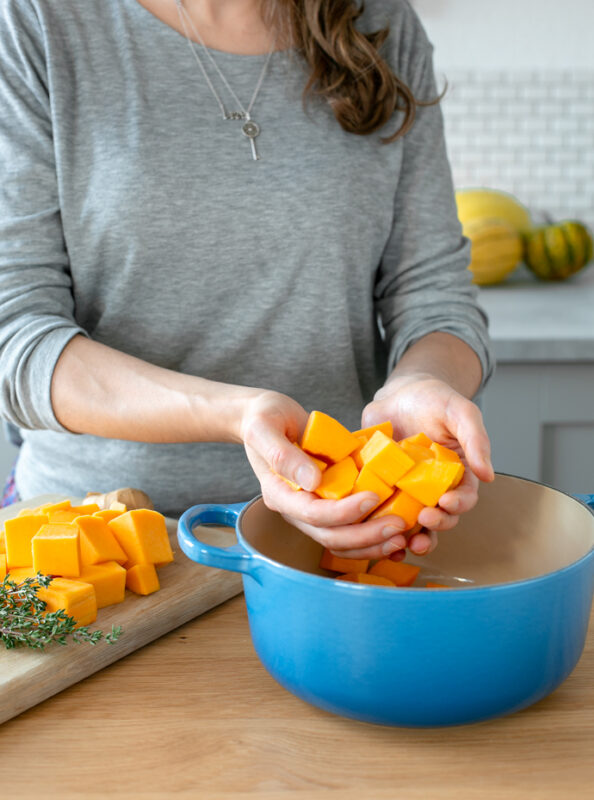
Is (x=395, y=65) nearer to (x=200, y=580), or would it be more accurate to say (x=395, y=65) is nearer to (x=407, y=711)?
(x=200, y=580)

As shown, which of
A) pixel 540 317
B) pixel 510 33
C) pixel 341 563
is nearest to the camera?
pixel 341 563

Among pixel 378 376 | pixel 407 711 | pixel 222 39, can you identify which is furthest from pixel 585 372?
pixel 407 711

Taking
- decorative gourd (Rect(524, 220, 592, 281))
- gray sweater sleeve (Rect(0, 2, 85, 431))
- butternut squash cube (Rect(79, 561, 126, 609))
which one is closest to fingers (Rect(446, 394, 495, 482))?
butternut squash cube (Rect(79, 561, 126, 609))

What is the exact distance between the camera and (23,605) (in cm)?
78

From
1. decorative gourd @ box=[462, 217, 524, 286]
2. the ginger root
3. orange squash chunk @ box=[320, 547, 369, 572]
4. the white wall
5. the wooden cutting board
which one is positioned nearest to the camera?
the wooden cutting board

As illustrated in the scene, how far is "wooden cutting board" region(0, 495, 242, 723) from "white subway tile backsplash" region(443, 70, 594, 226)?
2.07m

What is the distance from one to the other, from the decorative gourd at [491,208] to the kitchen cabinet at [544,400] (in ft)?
1.87

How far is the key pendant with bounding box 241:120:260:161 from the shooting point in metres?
1.24

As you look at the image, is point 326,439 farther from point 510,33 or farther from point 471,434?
point 510,33

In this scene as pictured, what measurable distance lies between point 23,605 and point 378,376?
2.67 feet

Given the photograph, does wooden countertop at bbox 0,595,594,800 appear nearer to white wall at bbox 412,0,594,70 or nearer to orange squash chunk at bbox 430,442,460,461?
orange squash chunk at bbox 430,442,460,461

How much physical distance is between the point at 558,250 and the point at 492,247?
20cm

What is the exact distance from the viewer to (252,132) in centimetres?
125

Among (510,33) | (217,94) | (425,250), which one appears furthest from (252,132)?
(510,33)
